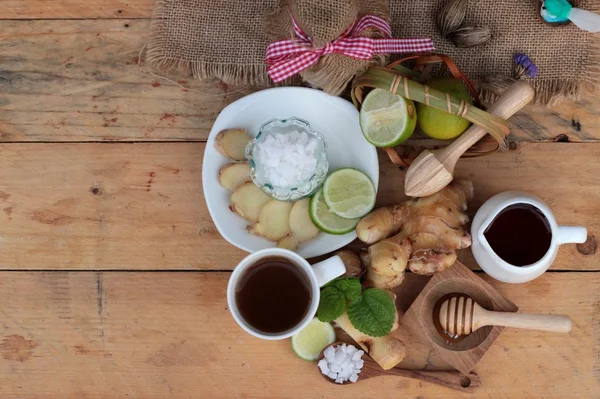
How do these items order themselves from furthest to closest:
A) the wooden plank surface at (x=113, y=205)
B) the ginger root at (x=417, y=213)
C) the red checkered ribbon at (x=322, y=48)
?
the wooden plank surface at (x=113, y=205) < the ginger root at (x=417, y=213) < the red checkered ribbon at (x=322, y=48)

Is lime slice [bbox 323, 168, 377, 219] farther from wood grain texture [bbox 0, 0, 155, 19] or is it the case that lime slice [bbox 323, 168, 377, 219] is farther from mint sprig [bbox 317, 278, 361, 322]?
wood grain texture [bbox 0, 0, 155, 19]

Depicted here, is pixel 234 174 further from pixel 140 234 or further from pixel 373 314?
pixel 373 314

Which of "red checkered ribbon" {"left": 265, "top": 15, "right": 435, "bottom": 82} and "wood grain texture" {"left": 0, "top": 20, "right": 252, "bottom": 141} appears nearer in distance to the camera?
"red checkered ribbon" {"left": 265, "top": 15, "right": 435, "bottom": 82}

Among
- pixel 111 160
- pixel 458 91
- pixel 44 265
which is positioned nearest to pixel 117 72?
pixel 111 160

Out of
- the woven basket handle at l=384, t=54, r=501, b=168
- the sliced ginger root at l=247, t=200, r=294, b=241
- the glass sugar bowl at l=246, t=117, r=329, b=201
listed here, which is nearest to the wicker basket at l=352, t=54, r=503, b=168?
the woven basket handle at l=384, t=54, r=501, b=168

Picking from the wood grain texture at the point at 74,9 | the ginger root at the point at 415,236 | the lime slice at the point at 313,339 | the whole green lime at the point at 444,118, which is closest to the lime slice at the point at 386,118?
the whole green lime at the point at 444,118

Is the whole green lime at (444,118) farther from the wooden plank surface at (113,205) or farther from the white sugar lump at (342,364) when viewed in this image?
the white sugar lump at (342,364)

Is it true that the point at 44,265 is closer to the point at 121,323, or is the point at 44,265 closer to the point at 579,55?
the point at 121,323
